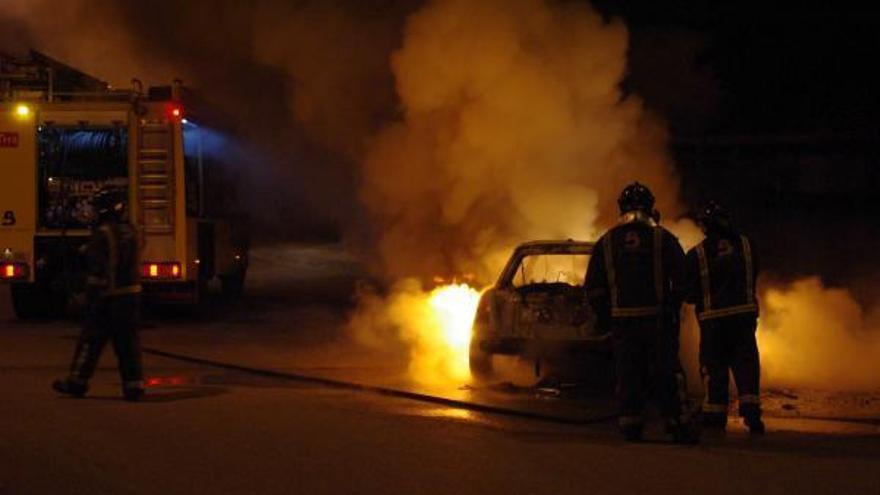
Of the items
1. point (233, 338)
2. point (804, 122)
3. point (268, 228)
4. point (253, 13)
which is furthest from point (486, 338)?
point (804, 122)

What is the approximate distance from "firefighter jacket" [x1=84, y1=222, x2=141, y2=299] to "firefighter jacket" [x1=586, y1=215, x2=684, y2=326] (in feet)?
12.3

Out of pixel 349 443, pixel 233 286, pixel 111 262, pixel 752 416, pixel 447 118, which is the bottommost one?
pixel 349 443

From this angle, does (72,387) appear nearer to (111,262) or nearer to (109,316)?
(109,316)

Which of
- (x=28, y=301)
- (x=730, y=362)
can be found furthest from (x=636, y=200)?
(x=28, y=301)

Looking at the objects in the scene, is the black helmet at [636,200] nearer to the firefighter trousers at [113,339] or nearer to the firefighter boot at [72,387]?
the firefighter trousers at [113,339]

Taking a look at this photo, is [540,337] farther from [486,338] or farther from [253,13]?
[253,13]

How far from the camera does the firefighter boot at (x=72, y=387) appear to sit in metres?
9.12

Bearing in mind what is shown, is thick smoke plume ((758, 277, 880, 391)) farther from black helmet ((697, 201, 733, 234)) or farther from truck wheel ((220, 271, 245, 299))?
truck wheel ((220, 271, 245, 299))

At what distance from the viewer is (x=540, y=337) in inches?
377

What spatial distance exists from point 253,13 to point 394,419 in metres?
9.18

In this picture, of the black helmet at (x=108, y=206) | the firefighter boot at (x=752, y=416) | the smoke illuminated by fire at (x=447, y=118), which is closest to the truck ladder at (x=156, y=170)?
the smoke illuminated by fire at (x=447, y=118)

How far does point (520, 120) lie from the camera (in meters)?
14.2

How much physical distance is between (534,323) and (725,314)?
6.46 ft

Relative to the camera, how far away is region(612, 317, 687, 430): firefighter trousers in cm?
754
